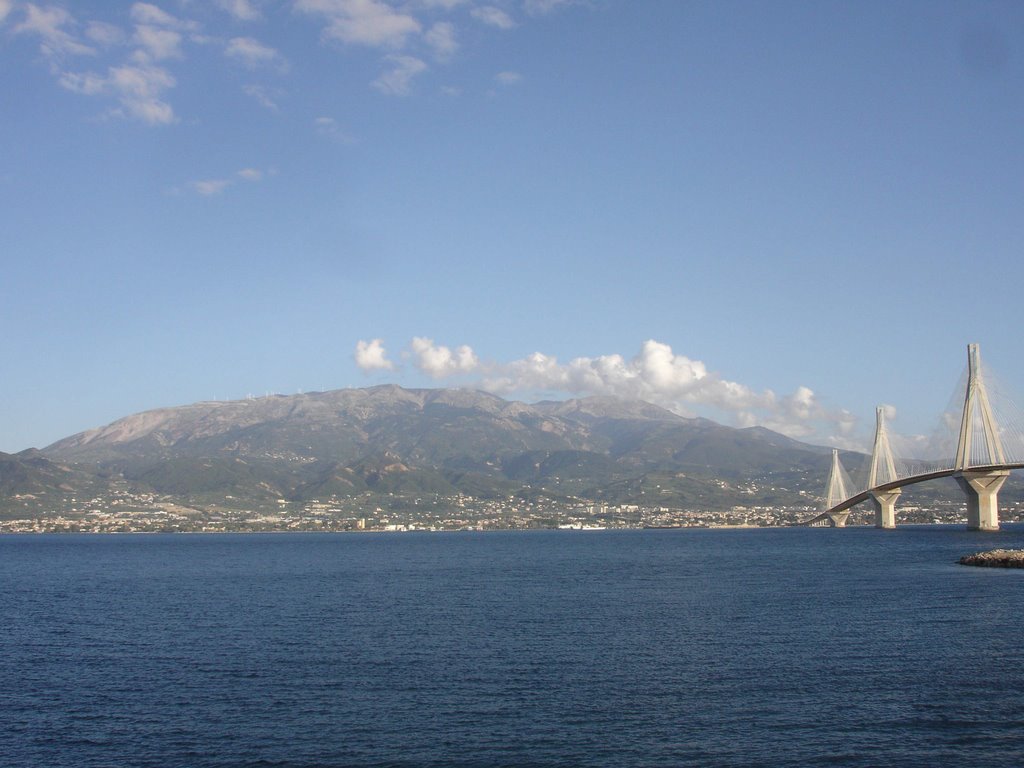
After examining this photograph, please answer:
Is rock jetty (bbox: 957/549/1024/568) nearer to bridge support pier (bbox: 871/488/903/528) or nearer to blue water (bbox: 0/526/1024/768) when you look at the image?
blue water (bbox: 0/526/1024/768)

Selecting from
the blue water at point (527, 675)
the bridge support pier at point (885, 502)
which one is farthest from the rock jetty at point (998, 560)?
the bridge support pier at point (885, 502)

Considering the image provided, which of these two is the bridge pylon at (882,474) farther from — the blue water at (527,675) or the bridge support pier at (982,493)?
the blue water at (527,675)

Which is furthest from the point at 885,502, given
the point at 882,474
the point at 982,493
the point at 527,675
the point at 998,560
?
the point at 527,675

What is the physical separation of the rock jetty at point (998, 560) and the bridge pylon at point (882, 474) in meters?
90.4

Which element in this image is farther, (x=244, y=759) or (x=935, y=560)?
(x=935, y=560)

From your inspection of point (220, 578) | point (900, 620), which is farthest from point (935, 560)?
point (220, 578)

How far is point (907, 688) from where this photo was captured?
36.2 meters

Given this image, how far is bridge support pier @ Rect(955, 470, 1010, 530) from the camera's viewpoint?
451ft

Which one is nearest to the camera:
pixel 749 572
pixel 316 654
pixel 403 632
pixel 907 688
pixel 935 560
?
pixel 907 688

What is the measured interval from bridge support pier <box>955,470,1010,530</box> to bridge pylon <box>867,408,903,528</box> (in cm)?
2680

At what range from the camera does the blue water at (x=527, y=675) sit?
29.9 meters

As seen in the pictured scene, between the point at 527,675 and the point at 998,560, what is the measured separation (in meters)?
65.5

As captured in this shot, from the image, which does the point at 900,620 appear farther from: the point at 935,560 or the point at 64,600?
the point at 64,600

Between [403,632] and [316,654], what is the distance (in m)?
7.60
